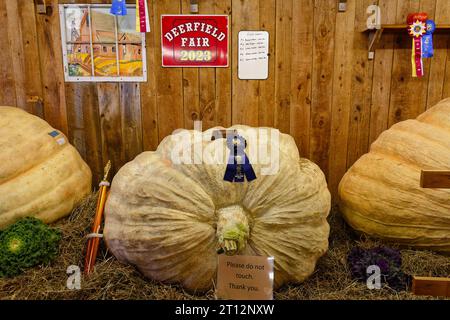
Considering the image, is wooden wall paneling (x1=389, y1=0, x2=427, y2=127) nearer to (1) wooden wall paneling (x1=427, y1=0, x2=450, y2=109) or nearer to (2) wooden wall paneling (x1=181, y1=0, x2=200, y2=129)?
(1) wooden wall paneling (x1=427, y1=0, x2=450, y2=109)

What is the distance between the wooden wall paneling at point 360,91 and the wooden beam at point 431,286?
0.98 m

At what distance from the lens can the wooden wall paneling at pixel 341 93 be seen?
227 cm

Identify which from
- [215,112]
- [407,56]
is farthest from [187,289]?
[407,56]

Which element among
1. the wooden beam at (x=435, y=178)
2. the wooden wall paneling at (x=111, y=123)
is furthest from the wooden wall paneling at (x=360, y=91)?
the wooden wall paneling at (x=111, y=123)

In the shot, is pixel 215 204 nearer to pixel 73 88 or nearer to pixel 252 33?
pixel 252 33

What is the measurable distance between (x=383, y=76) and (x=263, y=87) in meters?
0.73

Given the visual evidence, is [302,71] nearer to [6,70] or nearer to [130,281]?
[130,281]

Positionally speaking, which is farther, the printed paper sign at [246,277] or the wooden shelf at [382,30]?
the wooden shelf at [382,30]

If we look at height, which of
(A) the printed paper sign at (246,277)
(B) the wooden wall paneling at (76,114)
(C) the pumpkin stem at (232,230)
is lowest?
(A) the printed paper sign at (246,277)

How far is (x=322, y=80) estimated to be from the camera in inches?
91.9

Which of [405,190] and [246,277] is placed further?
[405,190]

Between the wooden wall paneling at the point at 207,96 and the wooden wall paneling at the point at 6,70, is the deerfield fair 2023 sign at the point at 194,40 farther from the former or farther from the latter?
the wooden wall paneling at the point at 6,70

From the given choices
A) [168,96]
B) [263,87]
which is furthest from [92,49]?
[263,87]
